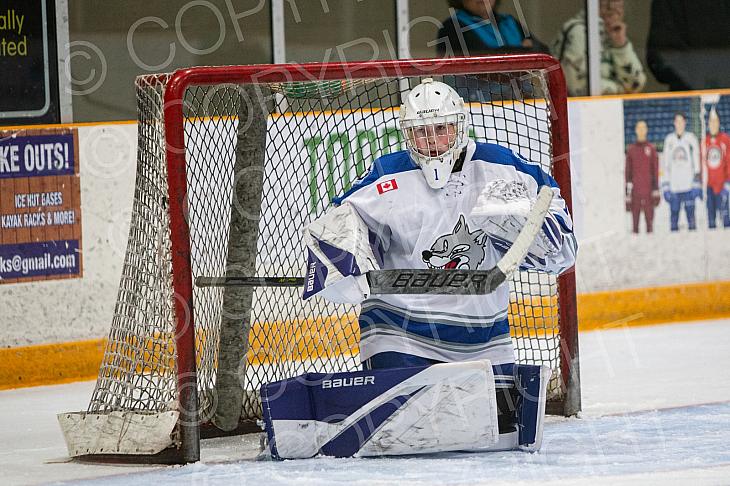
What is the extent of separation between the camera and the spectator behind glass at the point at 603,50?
7188 millimetres

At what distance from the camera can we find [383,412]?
12.5 feet

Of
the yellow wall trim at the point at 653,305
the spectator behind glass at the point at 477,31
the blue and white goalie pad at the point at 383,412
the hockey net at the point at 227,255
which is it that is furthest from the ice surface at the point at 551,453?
the spectator behind glass at the point at 477,31

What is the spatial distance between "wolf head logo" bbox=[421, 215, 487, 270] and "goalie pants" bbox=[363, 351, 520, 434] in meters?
0.25

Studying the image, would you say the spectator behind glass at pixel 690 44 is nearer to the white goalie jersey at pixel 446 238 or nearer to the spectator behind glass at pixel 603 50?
the spectator behind glass at pixel 603 50

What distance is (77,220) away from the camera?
218 inches

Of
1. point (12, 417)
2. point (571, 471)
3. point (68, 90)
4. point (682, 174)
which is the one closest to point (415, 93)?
point (571, 471)

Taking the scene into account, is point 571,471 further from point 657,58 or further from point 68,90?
point 657,58

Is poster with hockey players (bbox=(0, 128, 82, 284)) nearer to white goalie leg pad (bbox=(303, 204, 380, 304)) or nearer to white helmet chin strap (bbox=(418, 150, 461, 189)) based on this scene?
white goalie leg pad (bbox=(303, 204, 380, 304))

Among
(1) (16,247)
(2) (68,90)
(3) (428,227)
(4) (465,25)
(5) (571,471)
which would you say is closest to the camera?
(5) (571,471)

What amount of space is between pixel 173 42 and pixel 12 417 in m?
2.08

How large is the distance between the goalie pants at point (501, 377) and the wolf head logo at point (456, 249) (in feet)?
0.83

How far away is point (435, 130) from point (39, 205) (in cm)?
203

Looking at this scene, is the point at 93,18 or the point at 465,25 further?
the point at 465,25

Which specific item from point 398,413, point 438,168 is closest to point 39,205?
point 438,168
